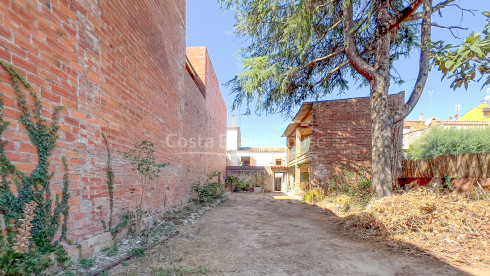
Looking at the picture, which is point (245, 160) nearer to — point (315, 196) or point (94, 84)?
point (315, 196)

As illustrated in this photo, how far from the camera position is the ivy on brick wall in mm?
Result: 1762

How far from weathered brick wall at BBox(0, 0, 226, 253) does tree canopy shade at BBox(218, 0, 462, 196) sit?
2.80 metres

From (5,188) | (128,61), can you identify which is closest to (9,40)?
(5,188)

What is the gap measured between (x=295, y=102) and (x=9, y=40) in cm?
754

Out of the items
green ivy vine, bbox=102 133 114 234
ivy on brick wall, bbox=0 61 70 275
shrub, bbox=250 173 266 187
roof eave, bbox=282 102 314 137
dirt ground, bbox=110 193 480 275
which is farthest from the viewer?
shrub, bbox=250 173 266 187

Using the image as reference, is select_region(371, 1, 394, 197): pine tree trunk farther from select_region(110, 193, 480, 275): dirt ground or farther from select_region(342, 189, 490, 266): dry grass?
select_region(110, 193, 480, 275): dirt ground

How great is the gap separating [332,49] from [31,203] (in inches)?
334

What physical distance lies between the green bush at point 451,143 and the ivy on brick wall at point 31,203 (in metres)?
17.4

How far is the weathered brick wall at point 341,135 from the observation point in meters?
8.52

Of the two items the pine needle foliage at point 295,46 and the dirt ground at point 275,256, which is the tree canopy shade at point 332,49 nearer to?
the pine needle foliage at point 295,46

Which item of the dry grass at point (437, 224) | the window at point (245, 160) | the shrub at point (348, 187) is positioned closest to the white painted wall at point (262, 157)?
the window at point (245, 160)

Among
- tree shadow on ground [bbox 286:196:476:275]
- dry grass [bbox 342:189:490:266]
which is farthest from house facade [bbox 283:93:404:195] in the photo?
dry grass [bbox 342:189:490:266]

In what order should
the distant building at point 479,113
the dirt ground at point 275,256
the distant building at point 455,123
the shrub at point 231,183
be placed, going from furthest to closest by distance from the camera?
the distant building at point 479,113, the distant building at point 455,123, the shrub at point 231,183, the dirt ground at point 275,256

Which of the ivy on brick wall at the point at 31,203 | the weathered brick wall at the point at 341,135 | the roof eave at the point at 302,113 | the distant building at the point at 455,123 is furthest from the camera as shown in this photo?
the distant building at the point at 455,123
